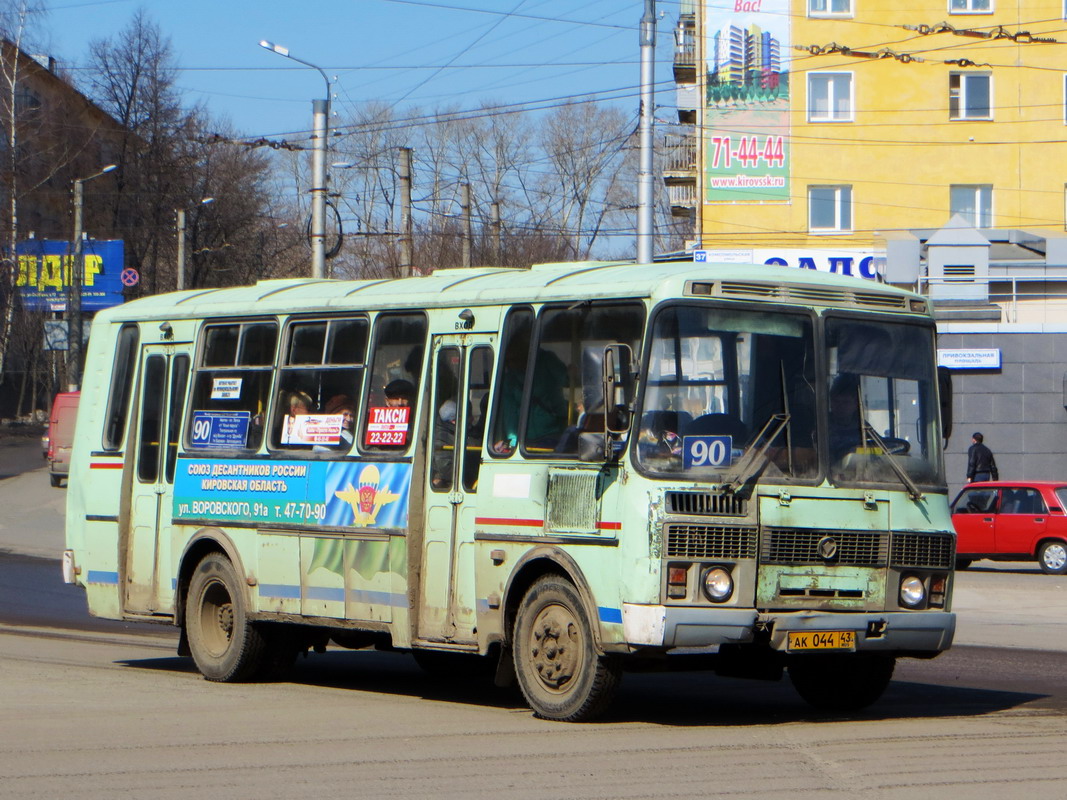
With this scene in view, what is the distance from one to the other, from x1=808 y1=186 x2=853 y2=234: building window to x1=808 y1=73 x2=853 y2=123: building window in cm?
211

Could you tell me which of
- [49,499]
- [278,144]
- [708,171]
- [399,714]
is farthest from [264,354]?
[708,171]

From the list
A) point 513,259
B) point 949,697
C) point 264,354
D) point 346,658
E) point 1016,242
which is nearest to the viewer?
point 949,697

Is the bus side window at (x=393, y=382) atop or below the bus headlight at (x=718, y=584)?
atop

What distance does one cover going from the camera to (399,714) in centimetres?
1038

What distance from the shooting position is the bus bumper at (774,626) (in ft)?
29.9

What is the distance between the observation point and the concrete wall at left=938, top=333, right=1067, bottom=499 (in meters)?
32.9

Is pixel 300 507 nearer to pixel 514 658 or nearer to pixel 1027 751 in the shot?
pixel 514 658

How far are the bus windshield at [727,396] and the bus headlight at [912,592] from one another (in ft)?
2.94

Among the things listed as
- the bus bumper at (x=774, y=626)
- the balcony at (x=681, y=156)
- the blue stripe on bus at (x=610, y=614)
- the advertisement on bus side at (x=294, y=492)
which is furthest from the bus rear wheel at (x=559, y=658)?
the balcony at (x=681, y=156)

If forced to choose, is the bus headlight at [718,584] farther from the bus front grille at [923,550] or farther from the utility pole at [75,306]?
the utility pole at [75,306]

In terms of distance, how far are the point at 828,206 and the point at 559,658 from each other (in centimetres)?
4325

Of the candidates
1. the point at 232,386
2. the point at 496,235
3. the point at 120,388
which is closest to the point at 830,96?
the point at 496,235

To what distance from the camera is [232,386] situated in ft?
40.8

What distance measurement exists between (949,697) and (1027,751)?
267 centimetres
